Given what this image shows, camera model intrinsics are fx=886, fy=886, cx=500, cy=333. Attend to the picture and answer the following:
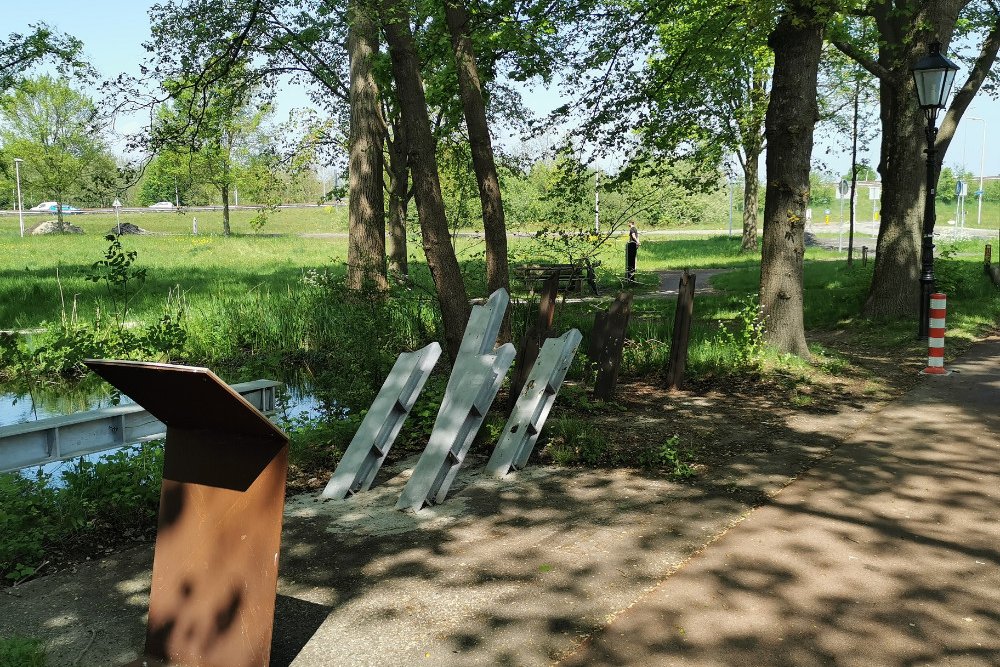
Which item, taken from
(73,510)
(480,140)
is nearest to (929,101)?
(480,140)

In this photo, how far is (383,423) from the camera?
6.34m

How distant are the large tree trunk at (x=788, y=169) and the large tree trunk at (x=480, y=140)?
3.26 m

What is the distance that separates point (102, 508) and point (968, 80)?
16351 millimetres

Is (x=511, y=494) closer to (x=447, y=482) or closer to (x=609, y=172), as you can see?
(x=447, y=482)

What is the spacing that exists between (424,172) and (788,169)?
14.8 ft

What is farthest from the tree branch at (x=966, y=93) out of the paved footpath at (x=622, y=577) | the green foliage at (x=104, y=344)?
the green foliage at (x=104, y=344)

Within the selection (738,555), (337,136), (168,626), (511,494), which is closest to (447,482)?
(511,494)

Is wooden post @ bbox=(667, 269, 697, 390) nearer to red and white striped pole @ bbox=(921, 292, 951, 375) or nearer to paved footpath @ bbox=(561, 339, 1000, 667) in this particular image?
red and white striped pole @ bbox=(921, 292, 951, 375)

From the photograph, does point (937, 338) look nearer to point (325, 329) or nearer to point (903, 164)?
point (903, 164)

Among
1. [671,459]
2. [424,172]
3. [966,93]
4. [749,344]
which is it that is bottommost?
[671,459]

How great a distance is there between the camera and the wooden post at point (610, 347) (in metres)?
9.17

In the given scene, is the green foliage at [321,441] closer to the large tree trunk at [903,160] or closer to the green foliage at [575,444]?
the green foliage at [575,444]

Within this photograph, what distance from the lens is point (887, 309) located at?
1445 cm

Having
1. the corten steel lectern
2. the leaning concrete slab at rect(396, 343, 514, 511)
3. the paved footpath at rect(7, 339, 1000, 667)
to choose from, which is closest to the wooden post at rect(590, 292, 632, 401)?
the paved footpath at rect(7, 339, 1000, 667)
